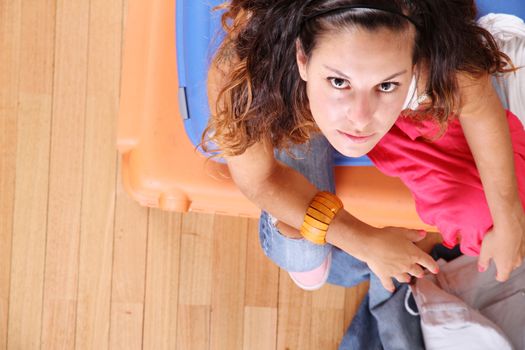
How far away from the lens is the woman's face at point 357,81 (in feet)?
2.16

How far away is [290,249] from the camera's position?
1063mm

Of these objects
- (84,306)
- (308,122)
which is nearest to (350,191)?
(308,122)

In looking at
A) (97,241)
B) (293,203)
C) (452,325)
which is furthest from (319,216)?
(97,241)

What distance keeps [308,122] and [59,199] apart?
2.05 ft

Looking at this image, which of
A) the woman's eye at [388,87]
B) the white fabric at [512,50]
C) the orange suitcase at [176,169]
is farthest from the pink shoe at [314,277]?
the woman's eye at [388,87]

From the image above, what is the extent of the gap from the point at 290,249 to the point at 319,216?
0.49 ft

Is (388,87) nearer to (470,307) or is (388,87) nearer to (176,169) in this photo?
(176,169)

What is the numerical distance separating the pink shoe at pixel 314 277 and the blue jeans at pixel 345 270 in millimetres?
22

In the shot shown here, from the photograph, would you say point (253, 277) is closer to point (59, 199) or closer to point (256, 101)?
point (59, 199)

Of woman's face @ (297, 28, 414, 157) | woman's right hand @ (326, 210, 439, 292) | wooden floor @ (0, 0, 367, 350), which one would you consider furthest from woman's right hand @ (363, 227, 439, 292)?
wooden floor @ (0, 0, 367, 350)

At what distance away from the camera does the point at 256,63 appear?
30.0 inches

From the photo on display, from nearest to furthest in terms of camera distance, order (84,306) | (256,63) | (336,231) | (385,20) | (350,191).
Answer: (385,20) < (256,63) < (336,231) < (350,191) < (84,306)

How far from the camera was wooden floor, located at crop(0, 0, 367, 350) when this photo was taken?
125cm

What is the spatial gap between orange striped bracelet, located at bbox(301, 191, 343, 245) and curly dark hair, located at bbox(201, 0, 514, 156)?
0.10 m
